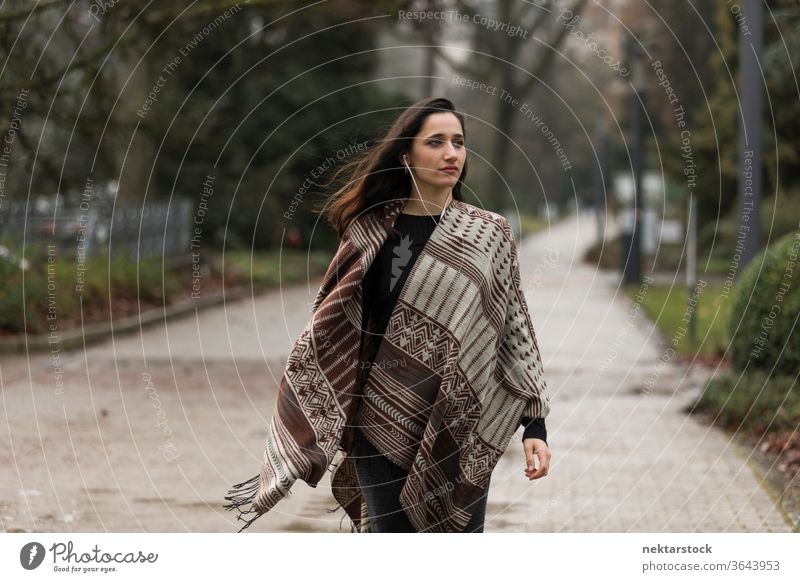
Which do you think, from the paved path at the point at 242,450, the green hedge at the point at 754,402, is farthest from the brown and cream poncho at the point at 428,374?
the green hedge at the point at 754,402

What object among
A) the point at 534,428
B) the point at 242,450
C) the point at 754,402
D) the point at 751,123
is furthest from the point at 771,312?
the point at 534,428

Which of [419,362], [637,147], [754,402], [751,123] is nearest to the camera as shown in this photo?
[419,362]

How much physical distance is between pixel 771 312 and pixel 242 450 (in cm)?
418

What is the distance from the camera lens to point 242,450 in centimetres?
1005

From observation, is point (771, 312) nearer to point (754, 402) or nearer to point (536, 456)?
point (754, 402)

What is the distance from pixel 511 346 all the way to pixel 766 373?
6.80 meters

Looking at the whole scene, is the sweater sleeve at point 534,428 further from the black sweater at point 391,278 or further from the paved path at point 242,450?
the paved path at point 242,450

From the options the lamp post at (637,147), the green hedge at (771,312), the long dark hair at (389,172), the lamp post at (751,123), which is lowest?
the lamp post at (637,147)

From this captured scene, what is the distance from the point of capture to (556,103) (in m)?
72.2

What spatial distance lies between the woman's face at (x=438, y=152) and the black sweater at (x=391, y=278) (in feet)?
0.49

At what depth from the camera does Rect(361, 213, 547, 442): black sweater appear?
15.2 ft

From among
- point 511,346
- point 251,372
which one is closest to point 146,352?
point 251,372

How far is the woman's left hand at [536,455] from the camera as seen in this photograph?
4.55m
